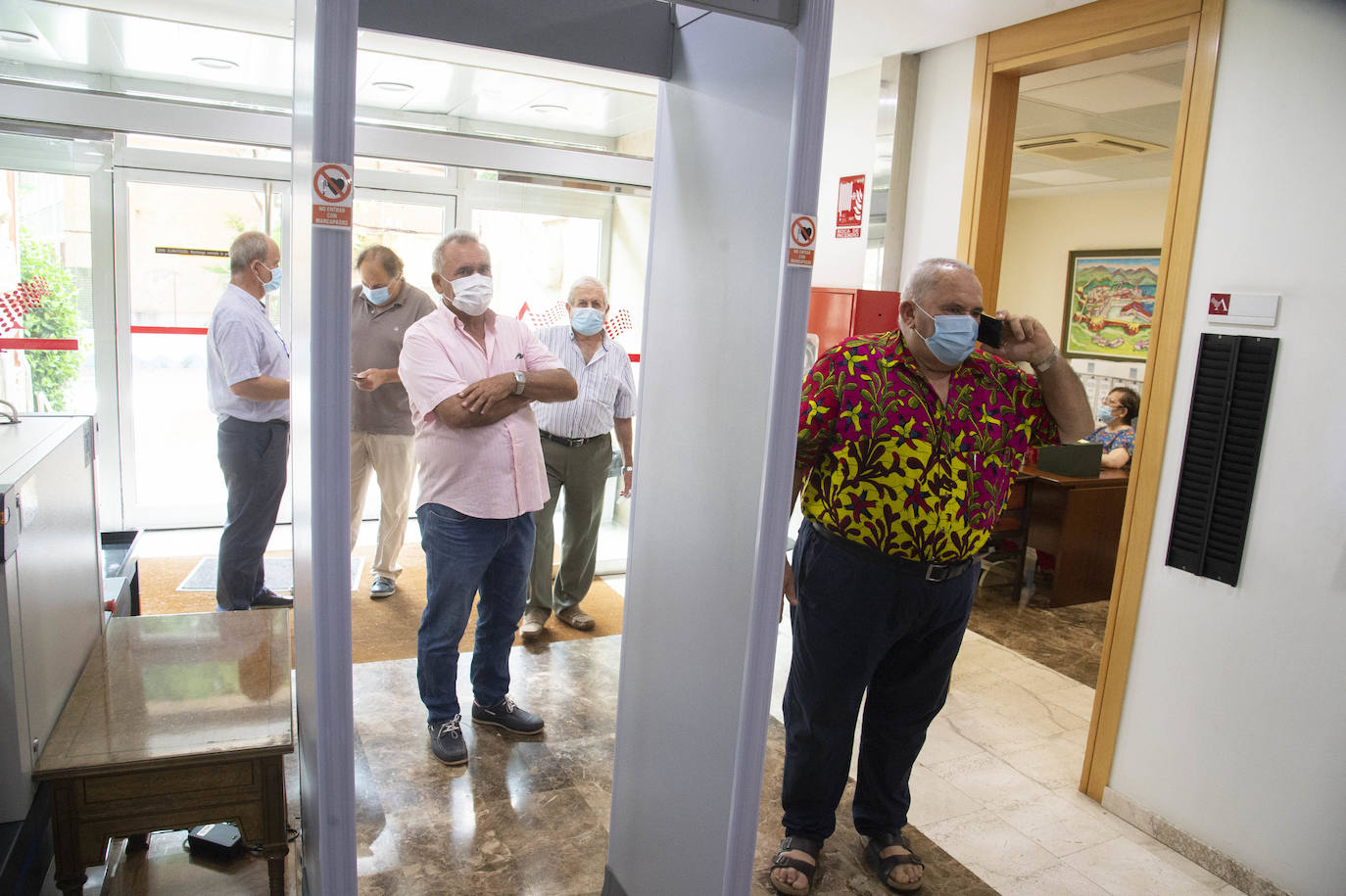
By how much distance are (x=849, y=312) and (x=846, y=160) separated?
1051 mm

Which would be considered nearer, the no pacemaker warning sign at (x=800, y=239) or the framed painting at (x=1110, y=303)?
the no pacemaker warning sign at (x=800, y=239)

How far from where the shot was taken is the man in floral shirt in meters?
2.18

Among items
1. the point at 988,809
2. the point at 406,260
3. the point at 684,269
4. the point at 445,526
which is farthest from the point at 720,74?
the point at 406,260

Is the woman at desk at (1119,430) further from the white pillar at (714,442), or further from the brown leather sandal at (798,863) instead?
the white pillar at (714,442)

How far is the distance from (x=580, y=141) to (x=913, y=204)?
11.0ft

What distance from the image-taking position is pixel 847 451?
2191 mm

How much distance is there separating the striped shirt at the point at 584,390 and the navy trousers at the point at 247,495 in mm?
1163

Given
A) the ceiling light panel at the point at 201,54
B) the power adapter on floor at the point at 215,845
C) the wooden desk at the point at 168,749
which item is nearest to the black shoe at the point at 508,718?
the power adapter on floor at the point at 215,845

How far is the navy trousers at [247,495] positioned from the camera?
12.4ft

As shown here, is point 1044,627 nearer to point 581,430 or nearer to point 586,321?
point 581,430

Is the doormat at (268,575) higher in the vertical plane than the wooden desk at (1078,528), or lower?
lower

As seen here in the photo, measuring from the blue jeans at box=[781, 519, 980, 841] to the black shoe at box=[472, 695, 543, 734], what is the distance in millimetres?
1054

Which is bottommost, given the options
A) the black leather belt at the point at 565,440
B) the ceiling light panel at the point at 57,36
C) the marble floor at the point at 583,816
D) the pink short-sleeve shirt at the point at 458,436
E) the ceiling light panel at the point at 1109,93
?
the marble floor at the point at 583,816

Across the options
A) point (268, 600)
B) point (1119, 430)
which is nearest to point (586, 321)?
point (268, 600)
